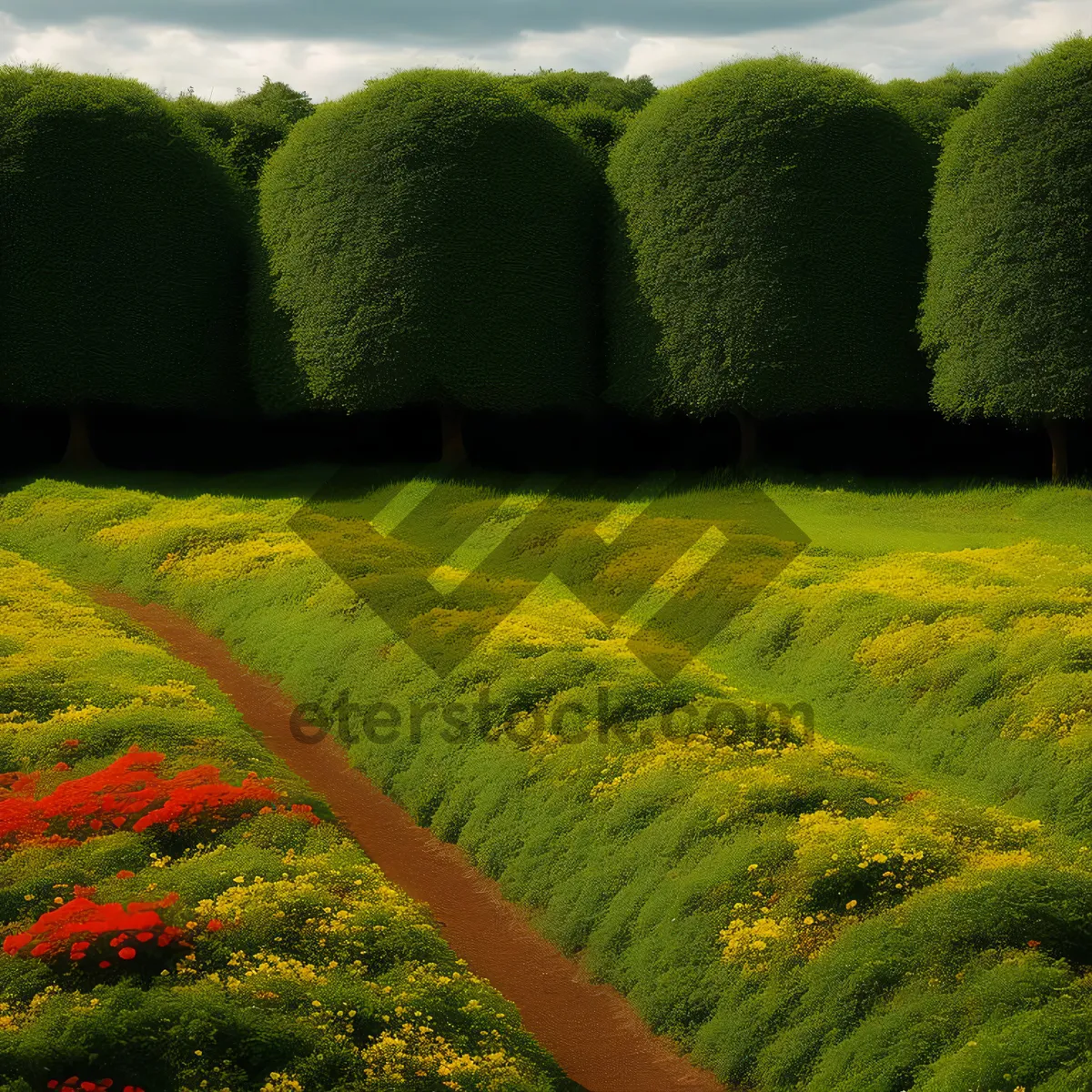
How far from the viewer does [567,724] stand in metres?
18.1

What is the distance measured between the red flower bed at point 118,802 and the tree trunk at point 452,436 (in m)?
19.8

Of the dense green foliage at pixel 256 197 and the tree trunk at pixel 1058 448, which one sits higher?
the dense green foliage at pixel 256 197

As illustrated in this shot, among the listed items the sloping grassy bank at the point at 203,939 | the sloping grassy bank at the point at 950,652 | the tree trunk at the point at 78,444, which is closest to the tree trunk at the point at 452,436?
the tree trunk at the point at 78,444

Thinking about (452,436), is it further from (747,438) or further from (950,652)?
(950,652)

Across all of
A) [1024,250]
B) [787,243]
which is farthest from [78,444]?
[1024,250]

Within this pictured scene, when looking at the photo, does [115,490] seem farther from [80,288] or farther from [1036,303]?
[1036,303]

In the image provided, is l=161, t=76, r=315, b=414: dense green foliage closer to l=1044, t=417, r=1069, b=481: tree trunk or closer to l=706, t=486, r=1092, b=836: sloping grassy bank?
l=706, t=486, r=1092, b=836: sloping grassy bank

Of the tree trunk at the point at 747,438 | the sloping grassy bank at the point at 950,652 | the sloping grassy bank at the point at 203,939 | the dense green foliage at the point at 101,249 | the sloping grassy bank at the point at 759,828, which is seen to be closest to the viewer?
the sloping grassy bank at the point at 203,939

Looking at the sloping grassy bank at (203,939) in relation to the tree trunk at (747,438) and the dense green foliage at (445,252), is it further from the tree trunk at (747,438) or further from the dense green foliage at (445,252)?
the tree trunk at (747,438)

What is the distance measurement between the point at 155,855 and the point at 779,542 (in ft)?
47.5

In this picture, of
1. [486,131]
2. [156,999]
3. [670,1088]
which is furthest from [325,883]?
[486,131]

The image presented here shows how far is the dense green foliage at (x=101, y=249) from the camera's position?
35.5 m

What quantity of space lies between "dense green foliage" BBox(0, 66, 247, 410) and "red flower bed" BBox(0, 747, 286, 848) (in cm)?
2182

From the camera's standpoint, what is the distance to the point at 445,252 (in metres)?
33.6
